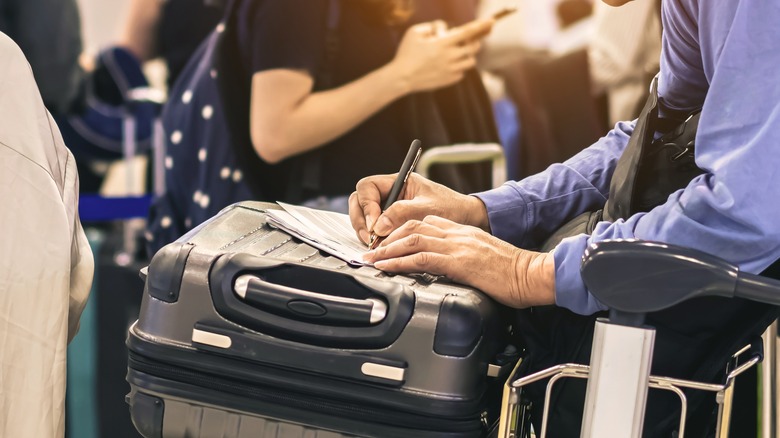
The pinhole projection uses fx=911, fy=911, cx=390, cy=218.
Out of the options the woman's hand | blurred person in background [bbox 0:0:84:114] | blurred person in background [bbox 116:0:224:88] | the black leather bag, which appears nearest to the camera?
the black leather bag

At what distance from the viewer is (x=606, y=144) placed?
3.91 feet

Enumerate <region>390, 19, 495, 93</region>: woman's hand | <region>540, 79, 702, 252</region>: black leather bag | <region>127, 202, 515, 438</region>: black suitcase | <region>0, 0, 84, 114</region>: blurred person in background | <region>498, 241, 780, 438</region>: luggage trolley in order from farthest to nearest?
<region>0, 0, 84, 114</region>: blurred person in background, <region>390, 19, 495, 93</region>: woman's hand, <region>540, 79, 702, 252</region>: black leather bag, <region>127, 202, 515, 438</region>: black suitcase, <region>498, 241, 780, 438</region>: luggage trolley

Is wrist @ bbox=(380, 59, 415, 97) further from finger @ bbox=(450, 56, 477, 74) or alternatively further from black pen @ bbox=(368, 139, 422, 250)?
black pen @ bbox=(368, 139, 422, 250)

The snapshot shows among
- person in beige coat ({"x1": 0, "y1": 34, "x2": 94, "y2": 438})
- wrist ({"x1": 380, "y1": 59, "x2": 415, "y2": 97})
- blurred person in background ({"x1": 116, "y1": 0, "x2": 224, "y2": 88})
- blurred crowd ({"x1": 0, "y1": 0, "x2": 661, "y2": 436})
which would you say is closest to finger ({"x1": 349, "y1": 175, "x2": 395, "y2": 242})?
person in beige coat ({"x1": 0, "y1": 34, "x2": 94, "y2": 438})

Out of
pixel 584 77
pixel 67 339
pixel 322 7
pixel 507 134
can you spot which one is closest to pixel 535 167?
pixel 507 134

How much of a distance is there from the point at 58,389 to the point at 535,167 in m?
1.37

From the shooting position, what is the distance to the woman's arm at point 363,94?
6.88ft

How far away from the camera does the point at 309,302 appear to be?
838mm

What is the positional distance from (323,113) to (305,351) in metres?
1.32

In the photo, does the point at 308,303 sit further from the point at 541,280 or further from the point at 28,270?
the point at 28,270

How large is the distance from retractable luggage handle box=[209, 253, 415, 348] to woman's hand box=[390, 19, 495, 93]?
133 cm

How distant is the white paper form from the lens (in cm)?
96

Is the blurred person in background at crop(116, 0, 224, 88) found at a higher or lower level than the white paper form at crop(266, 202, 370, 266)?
higher

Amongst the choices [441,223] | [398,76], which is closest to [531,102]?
[398,76]
